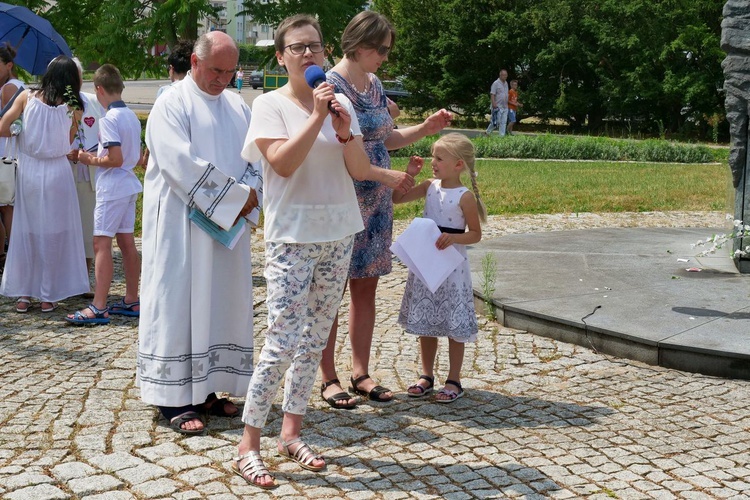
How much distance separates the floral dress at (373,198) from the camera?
206 inches

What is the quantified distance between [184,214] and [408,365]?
76.1 inches

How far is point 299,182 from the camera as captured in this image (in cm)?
430

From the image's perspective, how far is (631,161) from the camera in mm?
20906

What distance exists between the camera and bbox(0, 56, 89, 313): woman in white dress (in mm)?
7699

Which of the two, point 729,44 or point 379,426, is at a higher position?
point 729,44

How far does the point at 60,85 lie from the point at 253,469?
445 cm

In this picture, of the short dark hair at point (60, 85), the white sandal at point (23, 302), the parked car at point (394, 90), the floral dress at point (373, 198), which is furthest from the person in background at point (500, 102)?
the floral dress at point (373, 198)

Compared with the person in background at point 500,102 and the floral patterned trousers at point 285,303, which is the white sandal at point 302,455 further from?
the person in background at point 500,102

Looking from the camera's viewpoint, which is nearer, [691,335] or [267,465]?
[267,465]

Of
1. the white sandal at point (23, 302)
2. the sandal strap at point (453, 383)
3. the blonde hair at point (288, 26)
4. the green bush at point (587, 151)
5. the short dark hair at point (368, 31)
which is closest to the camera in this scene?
the blonde hair at point (288, 26)

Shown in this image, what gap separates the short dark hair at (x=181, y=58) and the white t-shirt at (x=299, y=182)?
6.37 feet

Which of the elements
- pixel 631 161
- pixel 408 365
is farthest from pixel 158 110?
pixel 631 161

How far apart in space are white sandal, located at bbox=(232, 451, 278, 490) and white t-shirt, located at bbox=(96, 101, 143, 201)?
339cm

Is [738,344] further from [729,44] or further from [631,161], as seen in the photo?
[631,161]
